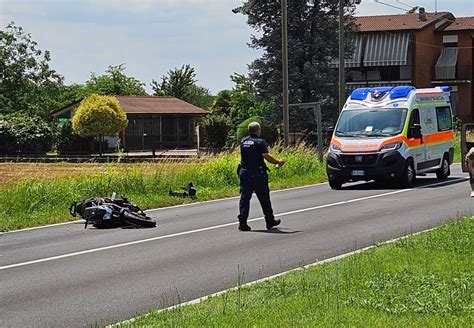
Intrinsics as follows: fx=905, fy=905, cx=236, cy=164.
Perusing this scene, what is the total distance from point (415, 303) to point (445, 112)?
19846mm

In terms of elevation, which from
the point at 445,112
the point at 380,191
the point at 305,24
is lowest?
the point at 380,191

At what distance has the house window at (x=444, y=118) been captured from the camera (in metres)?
26.4

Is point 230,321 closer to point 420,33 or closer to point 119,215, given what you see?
point 119,215

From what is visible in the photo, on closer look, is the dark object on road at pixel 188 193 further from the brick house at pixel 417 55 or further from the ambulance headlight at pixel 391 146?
the brick house at pixel 417 55

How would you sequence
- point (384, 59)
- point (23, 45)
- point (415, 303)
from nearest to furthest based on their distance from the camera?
point (415, 303) → point (384, 59) → point (23, 45)

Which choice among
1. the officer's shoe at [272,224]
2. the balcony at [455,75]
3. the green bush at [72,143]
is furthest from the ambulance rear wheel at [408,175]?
the balcony at [455,75]

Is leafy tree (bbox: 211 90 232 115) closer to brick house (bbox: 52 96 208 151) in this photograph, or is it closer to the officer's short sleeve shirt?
brick house (bbox: 52 96 208 151)

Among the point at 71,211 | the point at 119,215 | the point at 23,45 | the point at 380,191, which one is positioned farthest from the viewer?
the point at 23,45

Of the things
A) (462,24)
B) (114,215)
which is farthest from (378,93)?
(462,24)

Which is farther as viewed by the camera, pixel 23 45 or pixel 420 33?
pixel 23 45

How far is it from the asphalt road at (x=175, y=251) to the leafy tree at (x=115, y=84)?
8141 cm

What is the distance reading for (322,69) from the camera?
166 ft

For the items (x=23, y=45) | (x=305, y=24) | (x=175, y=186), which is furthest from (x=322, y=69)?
(x=23, y=45)

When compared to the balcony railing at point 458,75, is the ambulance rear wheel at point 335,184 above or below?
below
